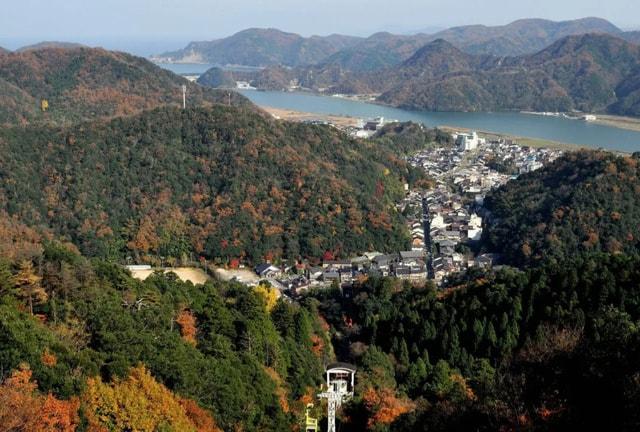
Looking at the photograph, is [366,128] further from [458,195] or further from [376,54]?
[376,54]

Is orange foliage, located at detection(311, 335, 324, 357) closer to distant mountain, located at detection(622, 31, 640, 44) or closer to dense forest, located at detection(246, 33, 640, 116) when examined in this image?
dense forest, located at detection(246, 33, 640, 116)

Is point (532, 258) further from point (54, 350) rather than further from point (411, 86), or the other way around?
point (411, 86)

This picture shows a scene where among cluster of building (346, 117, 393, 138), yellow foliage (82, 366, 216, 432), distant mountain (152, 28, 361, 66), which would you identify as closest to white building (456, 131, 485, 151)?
cluster of building (346, 117, 393, 138)

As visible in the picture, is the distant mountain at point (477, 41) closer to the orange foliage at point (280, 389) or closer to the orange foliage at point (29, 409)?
the orange foliage at point (280, 389)

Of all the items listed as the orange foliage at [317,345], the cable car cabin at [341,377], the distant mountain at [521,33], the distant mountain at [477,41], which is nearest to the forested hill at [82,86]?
the orange foliage at [317,345]

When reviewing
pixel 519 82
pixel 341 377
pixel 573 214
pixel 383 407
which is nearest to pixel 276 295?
pixel 341 377
